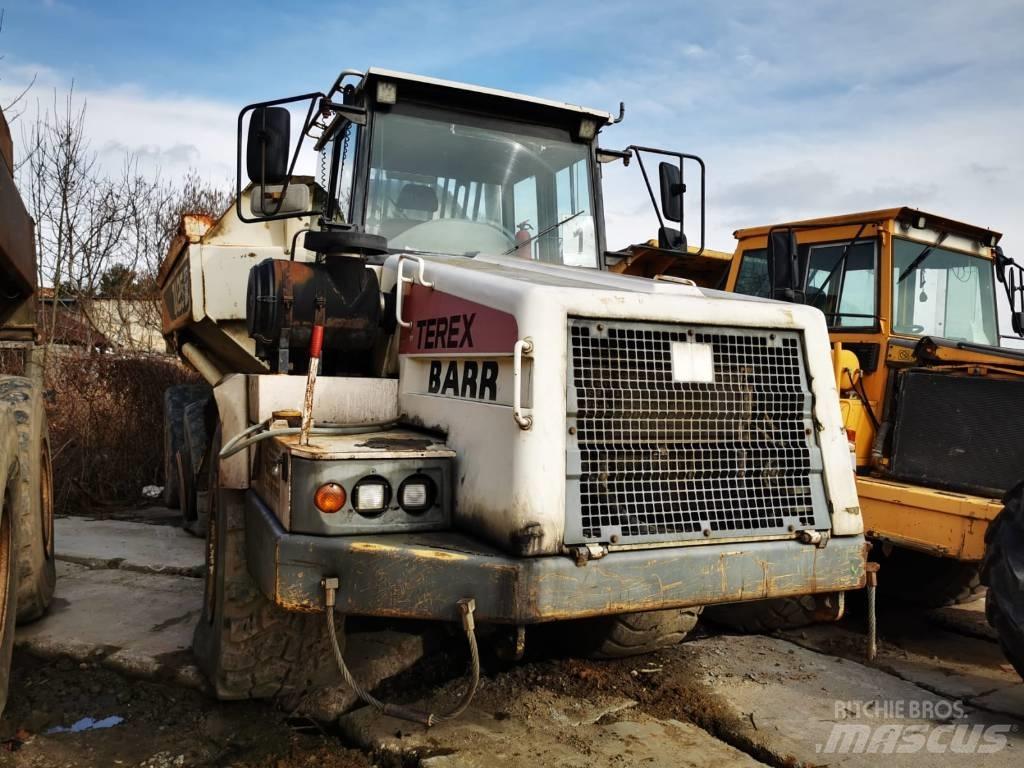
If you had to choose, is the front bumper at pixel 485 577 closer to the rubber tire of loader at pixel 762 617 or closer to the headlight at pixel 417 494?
the headlight at pixel 417 494

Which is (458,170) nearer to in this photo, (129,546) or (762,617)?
(762,617)

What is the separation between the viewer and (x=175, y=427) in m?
7.07

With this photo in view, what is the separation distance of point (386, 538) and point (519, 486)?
0.47 m

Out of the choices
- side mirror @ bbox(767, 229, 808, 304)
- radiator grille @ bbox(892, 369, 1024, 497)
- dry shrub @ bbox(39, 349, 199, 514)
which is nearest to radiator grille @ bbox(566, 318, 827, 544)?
side mirror @ bbox(767, 229, 808, 304)

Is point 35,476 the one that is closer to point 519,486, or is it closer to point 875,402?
point 519,486

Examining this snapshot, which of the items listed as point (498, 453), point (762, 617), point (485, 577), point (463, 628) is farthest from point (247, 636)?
point (762, 617)

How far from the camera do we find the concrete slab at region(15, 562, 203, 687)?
398cm

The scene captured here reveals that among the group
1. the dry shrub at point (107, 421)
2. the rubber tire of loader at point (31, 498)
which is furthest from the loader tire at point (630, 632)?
the dry shrub at point (107, 421)

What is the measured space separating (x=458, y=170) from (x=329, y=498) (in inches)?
87.8

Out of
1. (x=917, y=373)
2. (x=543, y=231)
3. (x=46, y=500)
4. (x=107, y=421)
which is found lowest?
(x=46, y=500)

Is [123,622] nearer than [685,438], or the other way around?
[685,438]

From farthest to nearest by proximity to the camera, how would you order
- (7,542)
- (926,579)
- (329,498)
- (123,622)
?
(926,579) < (123,622) < (7,542) < (329,498)

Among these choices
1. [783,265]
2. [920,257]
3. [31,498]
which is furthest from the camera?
[920,257]

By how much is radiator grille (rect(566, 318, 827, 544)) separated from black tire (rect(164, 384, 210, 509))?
4.84 meters
